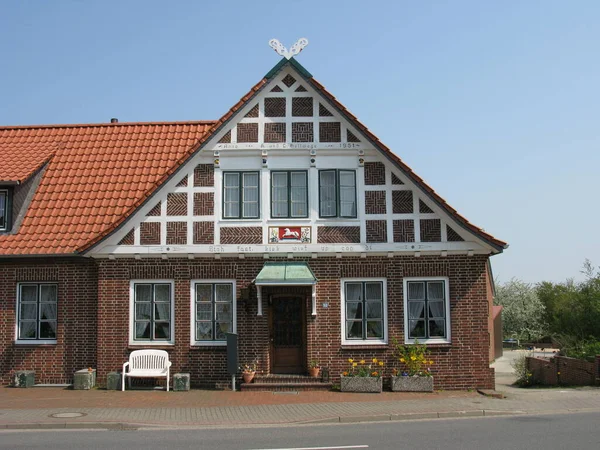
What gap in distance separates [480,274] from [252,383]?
6.74 meters

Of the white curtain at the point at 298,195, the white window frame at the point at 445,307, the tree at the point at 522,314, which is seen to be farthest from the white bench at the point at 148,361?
the tree at the point at 522,314

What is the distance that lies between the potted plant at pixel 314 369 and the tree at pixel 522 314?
151 ft

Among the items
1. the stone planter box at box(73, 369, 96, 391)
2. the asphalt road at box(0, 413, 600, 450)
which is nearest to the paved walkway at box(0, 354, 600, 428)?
the stone planter box at box(73, 369, 96, 391)

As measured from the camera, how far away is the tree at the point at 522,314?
6162 centimetres

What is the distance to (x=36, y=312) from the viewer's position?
2006cm

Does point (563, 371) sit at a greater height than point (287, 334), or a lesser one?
lesser

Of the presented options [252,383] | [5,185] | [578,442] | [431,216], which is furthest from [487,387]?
[5,185]

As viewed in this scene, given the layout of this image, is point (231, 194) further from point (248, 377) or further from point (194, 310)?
point (248, 377)

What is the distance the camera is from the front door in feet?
63.3

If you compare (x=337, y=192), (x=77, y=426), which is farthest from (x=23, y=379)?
(x=337, y=192)

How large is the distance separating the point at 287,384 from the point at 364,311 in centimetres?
286

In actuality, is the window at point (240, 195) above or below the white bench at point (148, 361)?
above

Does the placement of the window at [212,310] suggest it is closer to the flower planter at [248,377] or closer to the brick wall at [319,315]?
the brick wall at [319,315]

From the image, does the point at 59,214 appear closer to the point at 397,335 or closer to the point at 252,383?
the point at 252,383
